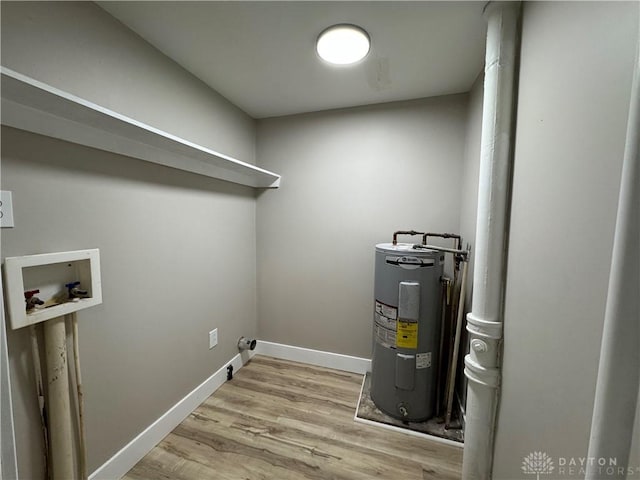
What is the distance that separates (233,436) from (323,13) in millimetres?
2394

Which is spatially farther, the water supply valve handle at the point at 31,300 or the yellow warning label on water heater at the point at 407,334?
the yellow warning label on water heater at the point at 407,334

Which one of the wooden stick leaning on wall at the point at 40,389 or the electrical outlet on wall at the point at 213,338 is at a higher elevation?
the wooden stick leaning on wall at the point at 40,389

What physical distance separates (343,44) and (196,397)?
2468mm

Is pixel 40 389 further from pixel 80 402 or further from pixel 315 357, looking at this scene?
pixel 315 357

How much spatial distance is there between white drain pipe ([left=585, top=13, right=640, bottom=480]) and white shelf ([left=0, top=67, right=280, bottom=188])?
145cm

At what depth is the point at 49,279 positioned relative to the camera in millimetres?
1023

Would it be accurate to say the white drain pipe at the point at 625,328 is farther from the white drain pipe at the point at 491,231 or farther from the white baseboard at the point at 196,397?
the white baseboard at the point at 196,397

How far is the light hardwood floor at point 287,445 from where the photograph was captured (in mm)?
1325

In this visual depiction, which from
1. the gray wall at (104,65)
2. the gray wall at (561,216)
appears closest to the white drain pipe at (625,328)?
the gray wall at (561,216)

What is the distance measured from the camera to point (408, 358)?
5.28 ft

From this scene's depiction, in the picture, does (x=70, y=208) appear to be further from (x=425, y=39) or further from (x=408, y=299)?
(x=425, y=39)

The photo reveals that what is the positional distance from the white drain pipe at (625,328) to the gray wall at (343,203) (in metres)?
1.61

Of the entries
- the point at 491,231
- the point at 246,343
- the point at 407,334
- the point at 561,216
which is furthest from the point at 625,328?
the point at 246,343

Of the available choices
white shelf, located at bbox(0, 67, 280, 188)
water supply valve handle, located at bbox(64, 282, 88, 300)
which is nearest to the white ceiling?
white shelf, located at bbox(0, 67, 280, 188)
